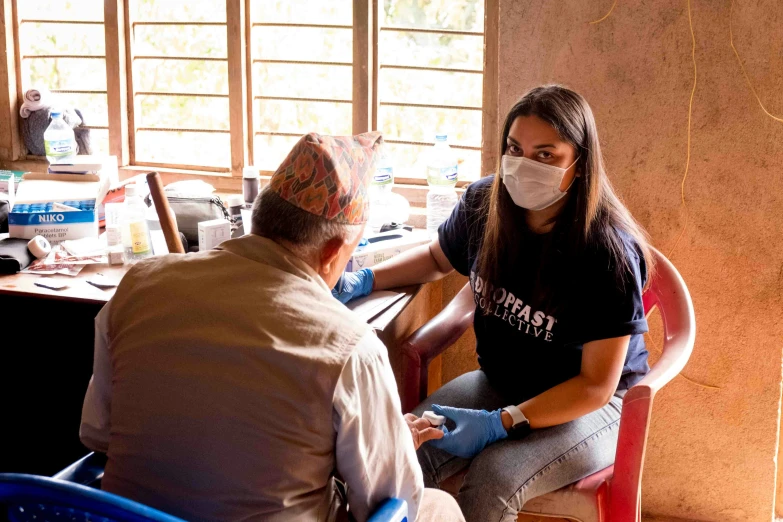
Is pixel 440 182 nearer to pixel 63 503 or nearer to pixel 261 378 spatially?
pixel 261 378

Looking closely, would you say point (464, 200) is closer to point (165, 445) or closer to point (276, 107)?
point (276, 107)

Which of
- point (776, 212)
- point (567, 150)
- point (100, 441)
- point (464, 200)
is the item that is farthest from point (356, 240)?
point (776, 212)

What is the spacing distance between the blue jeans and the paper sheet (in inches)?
10.2

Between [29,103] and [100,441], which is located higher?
[29,103]

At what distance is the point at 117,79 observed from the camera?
288 centimetres

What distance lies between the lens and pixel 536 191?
6.02 feet

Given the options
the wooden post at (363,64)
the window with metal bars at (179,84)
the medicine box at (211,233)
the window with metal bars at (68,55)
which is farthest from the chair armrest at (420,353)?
the window with metal bars at (68,55)

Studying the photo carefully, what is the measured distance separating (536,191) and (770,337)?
3.13ft

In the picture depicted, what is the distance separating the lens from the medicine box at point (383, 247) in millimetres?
2223

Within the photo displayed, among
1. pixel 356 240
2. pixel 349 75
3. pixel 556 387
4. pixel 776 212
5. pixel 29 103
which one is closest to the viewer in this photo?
pixel 356 240

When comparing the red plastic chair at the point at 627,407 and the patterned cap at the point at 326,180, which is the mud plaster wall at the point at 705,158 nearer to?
the red plastic chair at the point at 627,407

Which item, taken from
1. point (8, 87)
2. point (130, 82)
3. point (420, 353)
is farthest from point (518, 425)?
point (8, 87)

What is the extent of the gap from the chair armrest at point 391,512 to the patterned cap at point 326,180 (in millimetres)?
427

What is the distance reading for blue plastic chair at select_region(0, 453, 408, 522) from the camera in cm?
102
